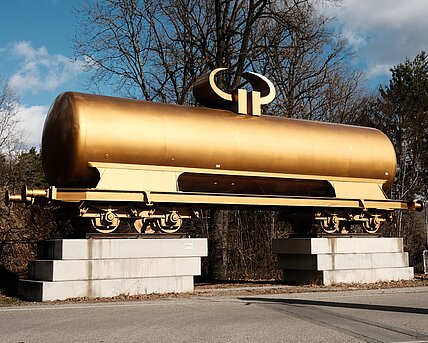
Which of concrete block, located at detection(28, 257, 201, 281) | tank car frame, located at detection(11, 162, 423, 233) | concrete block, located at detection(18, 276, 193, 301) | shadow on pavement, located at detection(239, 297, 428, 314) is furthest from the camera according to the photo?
tank car frame, located at detection(11, 162, 423, 233)

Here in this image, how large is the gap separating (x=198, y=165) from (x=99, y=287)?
3.80 metres

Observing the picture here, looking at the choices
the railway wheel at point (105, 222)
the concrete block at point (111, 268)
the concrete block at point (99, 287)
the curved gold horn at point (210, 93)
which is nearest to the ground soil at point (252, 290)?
the concrete block at point (99, 287)

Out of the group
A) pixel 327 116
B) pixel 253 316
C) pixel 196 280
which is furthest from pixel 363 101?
pixel 253 316

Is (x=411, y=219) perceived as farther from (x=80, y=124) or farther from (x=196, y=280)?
(x=80, y=124)

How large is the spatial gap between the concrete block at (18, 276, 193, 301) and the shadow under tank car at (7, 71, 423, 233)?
4.34ft

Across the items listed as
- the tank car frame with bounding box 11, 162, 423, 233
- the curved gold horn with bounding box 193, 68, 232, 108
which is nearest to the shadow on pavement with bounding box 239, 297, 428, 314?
the tank car frame with bounding box 11, 162, 423, 233

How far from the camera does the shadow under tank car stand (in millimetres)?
13242

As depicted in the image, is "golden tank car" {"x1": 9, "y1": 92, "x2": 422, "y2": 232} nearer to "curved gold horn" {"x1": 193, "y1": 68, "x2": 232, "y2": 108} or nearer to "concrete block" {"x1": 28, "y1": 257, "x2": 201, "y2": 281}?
"curved gold horn" {"x1": 193, "y1": 68, "x2": 232, "y2": 108}

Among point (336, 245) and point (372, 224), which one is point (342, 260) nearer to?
point (336, 245)

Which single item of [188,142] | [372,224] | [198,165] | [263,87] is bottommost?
[372,224]

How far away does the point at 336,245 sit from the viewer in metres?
16.4

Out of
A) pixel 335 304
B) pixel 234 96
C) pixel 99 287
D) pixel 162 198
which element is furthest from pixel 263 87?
pixel 99 287

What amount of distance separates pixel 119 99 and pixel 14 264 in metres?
7.00

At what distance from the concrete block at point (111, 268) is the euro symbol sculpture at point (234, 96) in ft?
14.4
